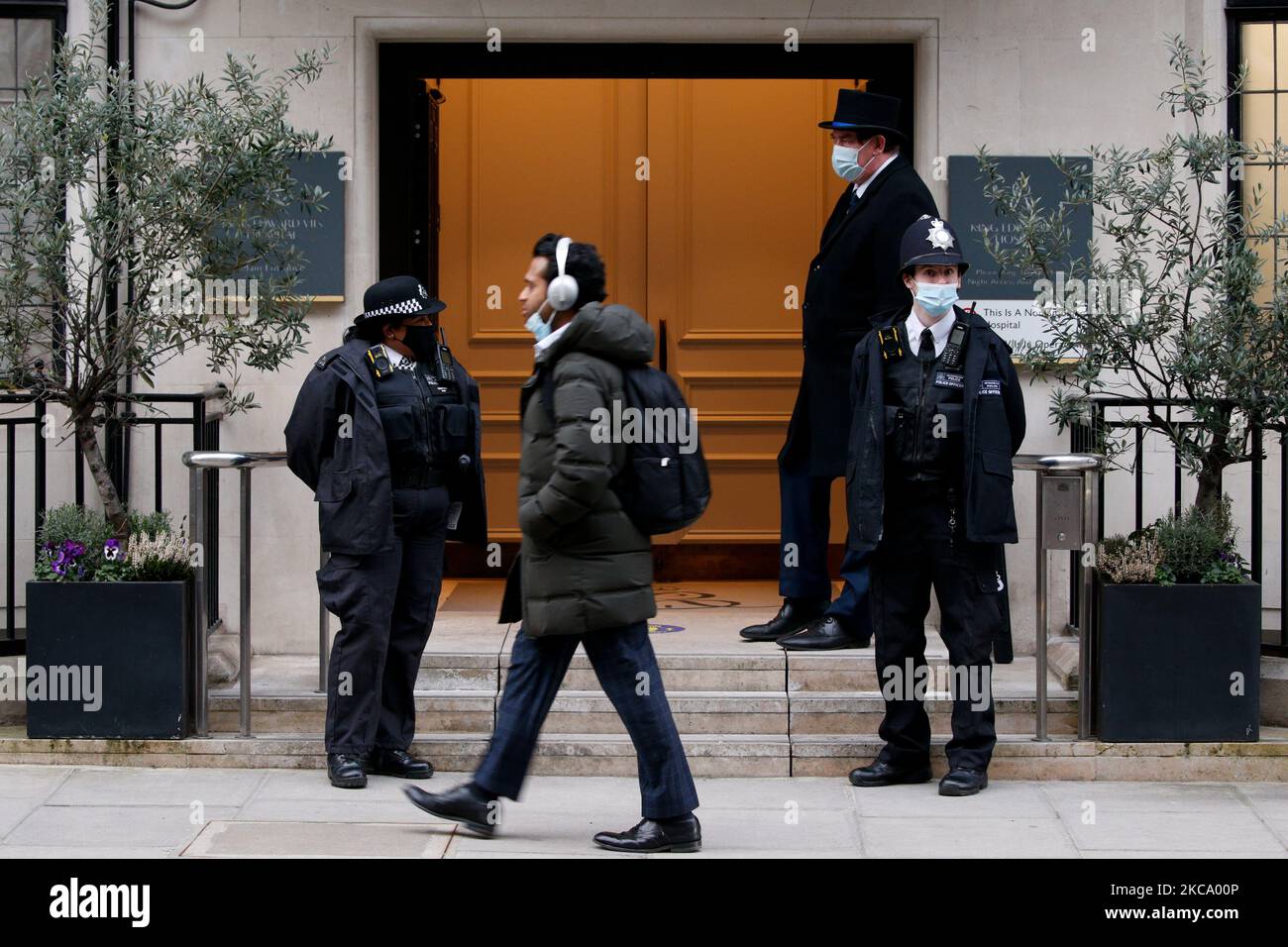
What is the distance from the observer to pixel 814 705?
7.15 metres

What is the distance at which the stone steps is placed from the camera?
22.6 feet

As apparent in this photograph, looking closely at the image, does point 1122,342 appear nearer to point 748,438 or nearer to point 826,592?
point 826,592

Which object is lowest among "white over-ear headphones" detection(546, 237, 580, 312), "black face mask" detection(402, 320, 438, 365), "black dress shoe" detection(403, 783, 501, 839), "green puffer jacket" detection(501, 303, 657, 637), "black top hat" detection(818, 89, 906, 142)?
"black dress shoe" detection(403, 783, 501, 839)

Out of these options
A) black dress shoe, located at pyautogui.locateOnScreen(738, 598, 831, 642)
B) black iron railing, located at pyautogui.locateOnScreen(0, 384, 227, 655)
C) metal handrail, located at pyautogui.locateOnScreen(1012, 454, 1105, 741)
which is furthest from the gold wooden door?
metal handrail, located at pyautogui.locateOnScreen(1012, 454, 1105, 741)

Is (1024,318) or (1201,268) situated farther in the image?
(1024,318)

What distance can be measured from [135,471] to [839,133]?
352cm

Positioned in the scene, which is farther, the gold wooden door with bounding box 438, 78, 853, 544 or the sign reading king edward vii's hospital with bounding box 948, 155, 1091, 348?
the gold wooden door with bounding box 438, 78, 853, 544

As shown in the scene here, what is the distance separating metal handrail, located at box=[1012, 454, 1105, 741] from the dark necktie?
0.59 meters

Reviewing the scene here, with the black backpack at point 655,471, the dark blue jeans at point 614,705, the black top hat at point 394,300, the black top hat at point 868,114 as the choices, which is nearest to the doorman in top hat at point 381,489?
the black top hat at point 394,300

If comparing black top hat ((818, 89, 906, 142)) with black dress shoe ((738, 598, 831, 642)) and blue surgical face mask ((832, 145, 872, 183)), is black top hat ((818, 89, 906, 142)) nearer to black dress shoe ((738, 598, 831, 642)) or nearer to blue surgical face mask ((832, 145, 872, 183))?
blue surgical face mask ((832, 145, 872, 183))

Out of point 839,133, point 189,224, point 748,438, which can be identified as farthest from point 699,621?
point 189,224

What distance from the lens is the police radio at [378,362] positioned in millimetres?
6613

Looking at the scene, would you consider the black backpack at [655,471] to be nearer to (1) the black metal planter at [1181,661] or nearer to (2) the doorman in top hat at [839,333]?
(2) the doorman in top hat at [839,333]

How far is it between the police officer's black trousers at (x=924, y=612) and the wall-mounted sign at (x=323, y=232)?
2948mm
